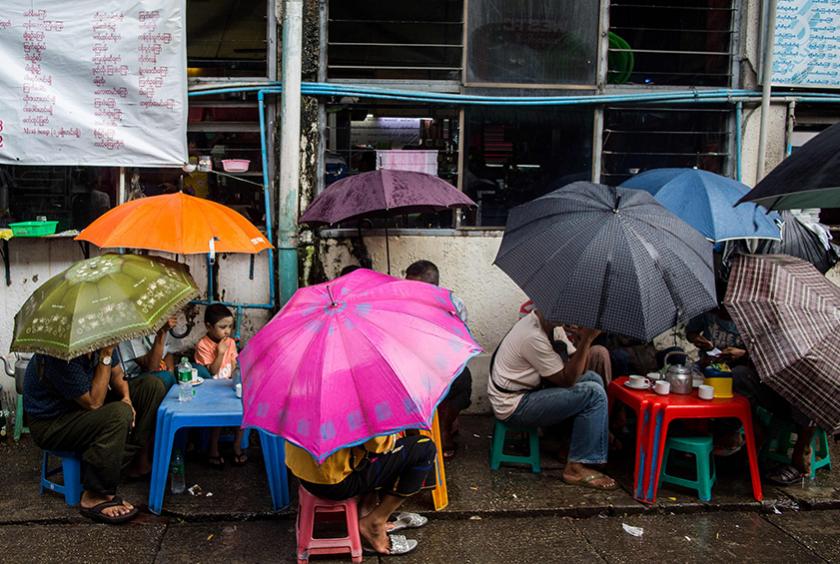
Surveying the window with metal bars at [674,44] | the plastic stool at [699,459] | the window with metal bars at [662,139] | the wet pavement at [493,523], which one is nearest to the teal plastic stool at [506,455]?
the wet pavement at [493,523]

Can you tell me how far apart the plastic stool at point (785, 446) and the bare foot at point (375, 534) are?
293cm

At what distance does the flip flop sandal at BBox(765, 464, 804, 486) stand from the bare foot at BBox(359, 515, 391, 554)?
9.14 ft

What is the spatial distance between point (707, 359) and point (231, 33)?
4.69 m

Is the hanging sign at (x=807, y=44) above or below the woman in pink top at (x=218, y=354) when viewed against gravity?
above

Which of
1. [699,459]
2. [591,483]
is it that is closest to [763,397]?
[699,459]

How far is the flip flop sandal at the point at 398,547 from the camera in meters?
4.02

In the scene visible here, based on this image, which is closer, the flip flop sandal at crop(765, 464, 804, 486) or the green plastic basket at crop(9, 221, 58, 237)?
the flip flop sandal at crop(765, 464, 804, 486)

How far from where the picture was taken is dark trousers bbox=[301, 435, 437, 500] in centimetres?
373

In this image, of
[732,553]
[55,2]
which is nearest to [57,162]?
[55,2]

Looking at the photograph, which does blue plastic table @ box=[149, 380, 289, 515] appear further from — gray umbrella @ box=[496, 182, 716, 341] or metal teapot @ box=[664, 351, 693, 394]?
metal teapot @ box=[664, 351, 693, 394]

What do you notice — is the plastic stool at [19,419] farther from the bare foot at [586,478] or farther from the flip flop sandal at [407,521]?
the bare foot at [586,478]

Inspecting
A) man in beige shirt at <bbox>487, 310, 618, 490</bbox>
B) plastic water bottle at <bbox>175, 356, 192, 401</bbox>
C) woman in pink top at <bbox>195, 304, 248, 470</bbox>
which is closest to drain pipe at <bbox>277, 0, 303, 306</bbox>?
woman in pink top at <bbox>195, 304, 248, 470</bbox>

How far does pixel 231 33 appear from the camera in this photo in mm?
6180

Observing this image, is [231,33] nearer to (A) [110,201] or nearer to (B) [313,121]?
(B) [313,121]
